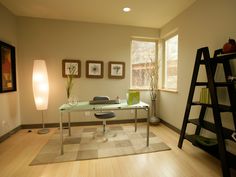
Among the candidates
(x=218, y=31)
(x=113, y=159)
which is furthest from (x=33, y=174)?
(x=218, y=31)

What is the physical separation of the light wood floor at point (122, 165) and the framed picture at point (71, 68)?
1.75 meters

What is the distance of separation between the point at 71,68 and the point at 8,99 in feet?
4.81

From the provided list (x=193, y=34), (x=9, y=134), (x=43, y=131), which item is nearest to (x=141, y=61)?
(x=193, y=34)

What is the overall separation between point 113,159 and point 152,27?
3.46m

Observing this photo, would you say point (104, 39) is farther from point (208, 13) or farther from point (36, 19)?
point (208, 13)

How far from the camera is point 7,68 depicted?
9.27ft

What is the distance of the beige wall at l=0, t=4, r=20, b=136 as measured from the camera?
8.82 feet

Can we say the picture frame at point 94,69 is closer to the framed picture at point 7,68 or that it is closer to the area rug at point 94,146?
the area rug at point 94,146

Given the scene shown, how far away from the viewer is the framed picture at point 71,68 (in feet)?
11.2

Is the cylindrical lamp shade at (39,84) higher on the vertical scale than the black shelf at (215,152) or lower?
higher

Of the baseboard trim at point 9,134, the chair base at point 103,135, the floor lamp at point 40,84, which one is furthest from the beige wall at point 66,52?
the chair base at point 103,135

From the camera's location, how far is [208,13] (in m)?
2.34

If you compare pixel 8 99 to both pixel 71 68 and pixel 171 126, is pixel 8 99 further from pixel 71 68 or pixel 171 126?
pixel 171 126

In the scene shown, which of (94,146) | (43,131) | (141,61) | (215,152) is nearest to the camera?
(215,152)
